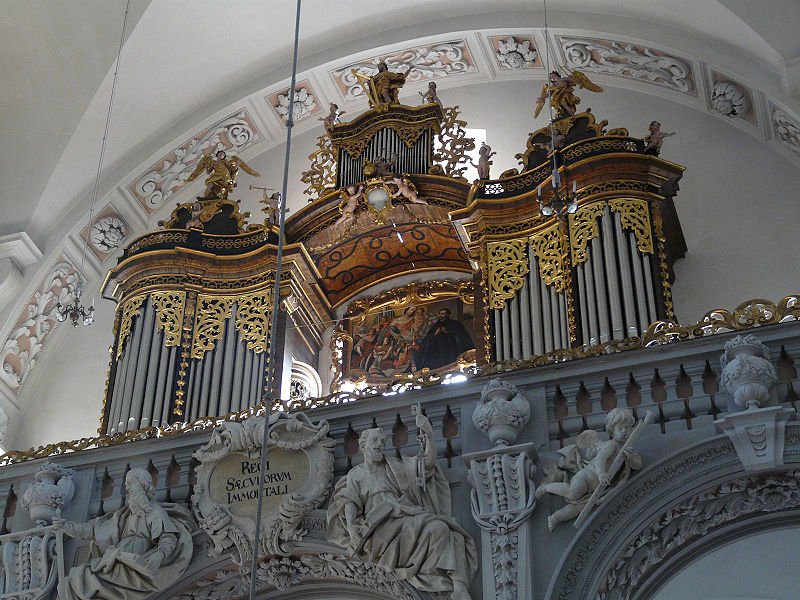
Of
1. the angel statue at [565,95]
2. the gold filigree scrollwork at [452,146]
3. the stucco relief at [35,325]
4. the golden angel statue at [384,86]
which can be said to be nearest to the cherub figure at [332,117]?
the golden angel statue at [384,86]

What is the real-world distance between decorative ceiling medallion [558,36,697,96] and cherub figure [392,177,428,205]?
284cm

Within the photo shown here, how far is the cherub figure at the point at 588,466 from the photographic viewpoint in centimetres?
836

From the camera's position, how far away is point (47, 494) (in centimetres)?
987

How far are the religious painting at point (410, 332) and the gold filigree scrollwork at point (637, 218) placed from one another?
1.94 m

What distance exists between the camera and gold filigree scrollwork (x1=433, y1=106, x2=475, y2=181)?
545 inches

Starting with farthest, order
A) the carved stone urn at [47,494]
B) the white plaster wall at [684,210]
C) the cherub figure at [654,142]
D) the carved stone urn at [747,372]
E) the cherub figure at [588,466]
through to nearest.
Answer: the white plaster wall at [684,210], the cherub figure at [654,142], the carved stone urn at [47,494], the cherub figure at [588,466], the carved stone urn at [747,372]

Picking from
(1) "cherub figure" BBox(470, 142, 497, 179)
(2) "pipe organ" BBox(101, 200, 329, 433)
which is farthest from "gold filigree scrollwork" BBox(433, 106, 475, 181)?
(2) "pipe organ" BBox(101, 200, 329, 433)

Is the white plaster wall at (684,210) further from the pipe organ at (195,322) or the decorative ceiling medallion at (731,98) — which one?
the pipe organ at (195,322)

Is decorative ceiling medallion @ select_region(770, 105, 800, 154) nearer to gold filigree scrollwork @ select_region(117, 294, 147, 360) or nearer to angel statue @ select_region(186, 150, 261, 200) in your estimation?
angel statue @ select_region(186, 150, 261, 200)

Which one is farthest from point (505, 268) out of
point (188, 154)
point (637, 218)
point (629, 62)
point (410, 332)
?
point (188, 154)

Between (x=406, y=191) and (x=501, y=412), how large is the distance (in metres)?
4.95

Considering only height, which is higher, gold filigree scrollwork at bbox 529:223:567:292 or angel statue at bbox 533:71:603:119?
angel statue at bbox 533:71:603:119

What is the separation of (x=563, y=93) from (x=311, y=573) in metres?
6.24

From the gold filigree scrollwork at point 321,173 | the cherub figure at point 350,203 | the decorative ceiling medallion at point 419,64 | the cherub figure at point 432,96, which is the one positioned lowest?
the cherub figure at point 350,203
